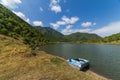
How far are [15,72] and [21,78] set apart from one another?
11.3 ft

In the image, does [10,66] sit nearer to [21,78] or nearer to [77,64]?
[21,78]

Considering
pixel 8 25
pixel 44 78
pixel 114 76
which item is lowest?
pixel 114 76

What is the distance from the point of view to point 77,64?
1586 inches

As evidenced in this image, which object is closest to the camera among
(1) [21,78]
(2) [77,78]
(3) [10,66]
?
(1) [21,78]

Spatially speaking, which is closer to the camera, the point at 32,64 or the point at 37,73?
the point at 37,73

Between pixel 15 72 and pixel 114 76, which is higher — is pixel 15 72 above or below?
above

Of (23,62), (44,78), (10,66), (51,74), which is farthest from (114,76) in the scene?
(10,66)

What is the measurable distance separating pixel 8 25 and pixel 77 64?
103 m

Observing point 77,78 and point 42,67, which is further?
point 42,67

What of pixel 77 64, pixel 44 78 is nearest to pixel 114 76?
pixel 77 64

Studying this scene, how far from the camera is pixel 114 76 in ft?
116

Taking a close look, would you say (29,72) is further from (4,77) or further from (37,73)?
(4,77)

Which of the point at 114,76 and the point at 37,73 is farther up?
the point at 37,73

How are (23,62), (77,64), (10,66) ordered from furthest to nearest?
(77,64) < (23,62) < (10,66)
